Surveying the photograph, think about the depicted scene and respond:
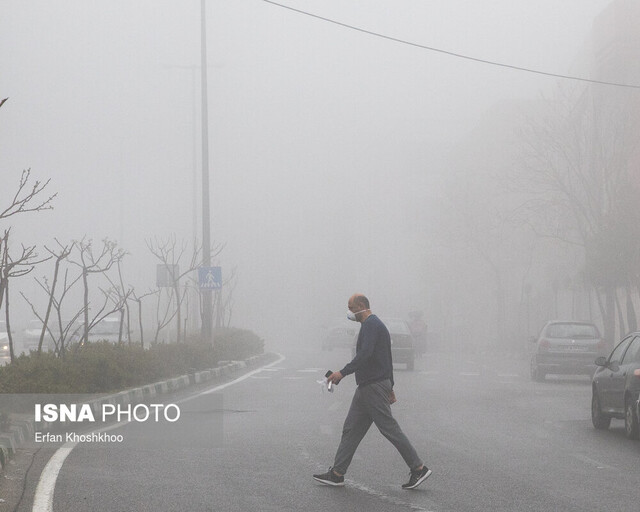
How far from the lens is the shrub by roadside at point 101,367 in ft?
55.8

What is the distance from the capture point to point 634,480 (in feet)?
36.1

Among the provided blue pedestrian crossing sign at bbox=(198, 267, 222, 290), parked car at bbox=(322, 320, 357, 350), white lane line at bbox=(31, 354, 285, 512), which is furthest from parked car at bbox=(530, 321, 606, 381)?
parked car at bbox=(322, 320, 357, 350)

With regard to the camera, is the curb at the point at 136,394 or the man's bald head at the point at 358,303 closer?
the man's bald head at the point at 358,303

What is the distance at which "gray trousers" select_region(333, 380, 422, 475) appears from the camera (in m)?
10.3

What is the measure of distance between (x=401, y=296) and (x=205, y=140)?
10060 cm

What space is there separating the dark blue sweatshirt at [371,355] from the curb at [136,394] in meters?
3.62

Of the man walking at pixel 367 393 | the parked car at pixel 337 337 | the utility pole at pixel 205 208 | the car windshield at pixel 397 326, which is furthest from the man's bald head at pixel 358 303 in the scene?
the parked car at pixel 337 337

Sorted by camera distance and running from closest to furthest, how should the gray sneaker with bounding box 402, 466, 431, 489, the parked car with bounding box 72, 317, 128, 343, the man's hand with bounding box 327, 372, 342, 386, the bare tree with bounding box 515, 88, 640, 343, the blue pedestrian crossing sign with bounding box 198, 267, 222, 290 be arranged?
the gray sneaker with bounding box 402, 466, 431, 489, the man's hand with bounding box 327, 372, 342, 386, the blue pedestrian crossing sign with bounding box 198, 267, 222, 290, the parked car with bounding box 72, 317, 128, 343, the bare tree with bounding box 515, 88, 640, 343

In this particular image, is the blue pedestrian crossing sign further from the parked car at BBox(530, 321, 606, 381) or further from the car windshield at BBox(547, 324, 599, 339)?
the car windshield at BBox(547, 324, 599, 339)

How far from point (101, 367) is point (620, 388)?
8878mm

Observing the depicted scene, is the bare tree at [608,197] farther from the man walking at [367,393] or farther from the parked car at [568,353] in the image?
the man walking at [367,393]

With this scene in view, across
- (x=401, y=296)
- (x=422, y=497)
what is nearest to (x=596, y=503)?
(x=422, y=497)

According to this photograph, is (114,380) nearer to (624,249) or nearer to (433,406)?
(433,406)

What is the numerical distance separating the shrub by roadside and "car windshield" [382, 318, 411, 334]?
7378mm
